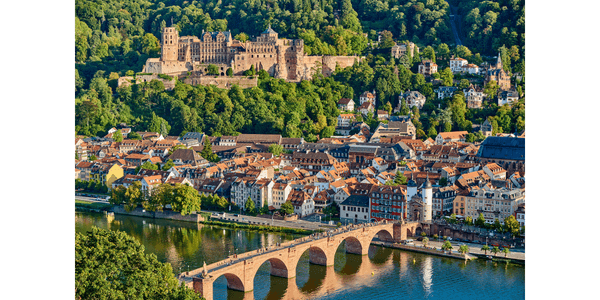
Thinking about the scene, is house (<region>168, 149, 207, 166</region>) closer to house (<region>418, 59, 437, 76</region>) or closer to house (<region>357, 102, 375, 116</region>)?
house (<region>357, 102, 375, 116</region>)

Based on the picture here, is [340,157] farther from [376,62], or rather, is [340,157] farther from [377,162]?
[376,62]

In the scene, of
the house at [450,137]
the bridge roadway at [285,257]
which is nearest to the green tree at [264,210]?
the bridge roadway at [285,257]

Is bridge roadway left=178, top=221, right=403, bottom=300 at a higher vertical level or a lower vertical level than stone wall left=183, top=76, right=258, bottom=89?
lower

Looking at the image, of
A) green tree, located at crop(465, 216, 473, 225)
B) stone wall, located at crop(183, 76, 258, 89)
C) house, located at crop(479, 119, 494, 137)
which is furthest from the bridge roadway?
stone wall, located at crop(183, 76, 258, 89)

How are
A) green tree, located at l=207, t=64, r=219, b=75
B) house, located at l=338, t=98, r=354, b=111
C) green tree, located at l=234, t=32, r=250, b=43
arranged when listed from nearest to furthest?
house, located at l=338, t=98, r=354, b=111
green tree, located at l=207, t=64, r=219, b=75
green tree, located at l=234, t=32, r=250, b=43

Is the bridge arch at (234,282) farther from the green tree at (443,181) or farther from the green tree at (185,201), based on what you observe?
the green tree at (443,181)

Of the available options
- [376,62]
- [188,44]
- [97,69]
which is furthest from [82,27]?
[376,62]
